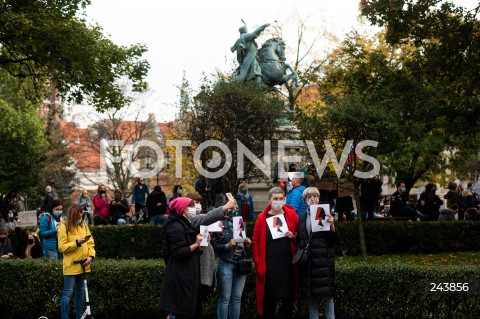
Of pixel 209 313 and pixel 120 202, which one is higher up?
pixel 120 202

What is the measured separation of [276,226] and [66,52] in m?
9.09

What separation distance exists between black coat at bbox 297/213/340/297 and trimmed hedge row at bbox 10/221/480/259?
25.6 ft

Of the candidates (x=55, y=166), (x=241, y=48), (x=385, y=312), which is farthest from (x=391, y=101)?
(x=55, y=166)

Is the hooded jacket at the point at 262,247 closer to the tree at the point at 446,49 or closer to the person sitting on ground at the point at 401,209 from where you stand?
the tree at the point at 446,49

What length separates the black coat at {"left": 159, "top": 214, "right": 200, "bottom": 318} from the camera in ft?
26.6

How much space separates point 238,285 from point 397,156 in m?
22.2

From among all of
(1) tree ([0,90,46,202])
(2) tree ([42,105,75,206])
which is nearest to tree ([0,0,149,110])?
(1) tree ([0,90,46,202])

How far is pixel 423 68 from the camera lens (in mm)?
16266

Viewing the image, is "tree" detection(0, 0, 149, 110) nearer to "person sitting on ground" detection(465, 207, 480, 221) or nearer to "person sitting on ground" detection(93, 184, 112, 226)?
"person sitting on ground" detection(93, 184, 112, 226)

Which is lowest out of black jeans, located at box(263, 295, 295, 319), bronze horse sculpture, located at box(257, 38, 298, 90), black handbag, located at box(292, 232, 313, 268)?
black jeans, located at box(263, 295, 295, 319)

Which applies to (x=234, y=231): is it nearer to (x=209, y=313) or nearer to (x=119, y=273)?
(x=209, y=313)

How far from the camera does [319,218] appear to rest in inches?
347

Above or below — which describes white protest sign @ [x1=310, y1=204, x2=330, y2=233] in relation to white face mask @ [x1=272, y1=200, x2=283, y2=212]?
below

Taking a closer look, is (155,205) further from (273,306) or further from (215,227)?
(215,227)
